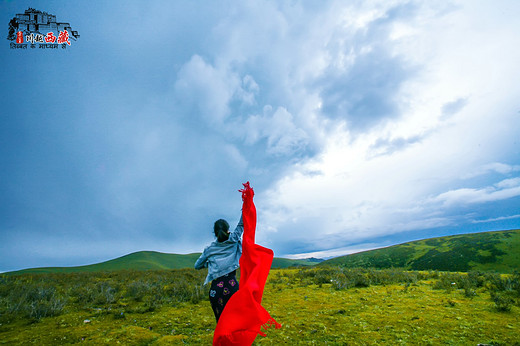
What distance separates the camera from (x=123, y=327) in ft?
25.2

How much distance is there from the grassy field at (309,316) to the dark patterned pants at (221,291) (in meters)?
2.40

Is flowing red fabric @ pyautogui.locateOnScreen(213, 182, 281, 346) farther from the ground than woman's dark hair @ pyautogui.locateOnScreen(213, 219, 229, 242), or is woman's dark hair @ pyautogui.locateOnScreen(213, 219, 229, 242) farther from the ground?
woman's dark hair @ pyautogui.locateOnScreen(213, 219, 229, 242)

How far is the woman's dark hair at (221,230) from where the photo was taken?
5.13m

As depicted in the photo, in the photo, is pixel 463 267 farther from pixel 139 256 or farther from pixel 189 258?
pixel 139 256

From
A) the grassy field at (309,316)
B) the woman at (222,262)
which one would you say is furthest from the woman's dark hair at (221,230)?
the grassy field at (309,316)

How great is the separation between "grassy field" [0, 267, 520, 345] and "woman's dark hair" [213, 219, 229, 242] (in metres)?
3.53

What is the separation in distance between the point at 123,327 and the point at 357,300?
9233 millimetres

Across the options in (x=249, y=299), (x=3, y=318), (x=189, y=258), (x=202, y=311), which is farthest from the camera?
(x=189, y=258)

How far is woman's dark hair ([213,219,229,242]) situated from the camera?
513 cm

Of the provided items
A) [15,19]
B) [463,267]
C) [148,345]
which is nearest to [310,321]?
[148,345]

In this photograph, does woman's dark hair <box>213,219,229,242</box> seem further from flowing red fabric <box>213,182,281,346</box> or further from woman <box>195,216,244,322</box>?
flowing red fabric <box>213,182,281,346</box>

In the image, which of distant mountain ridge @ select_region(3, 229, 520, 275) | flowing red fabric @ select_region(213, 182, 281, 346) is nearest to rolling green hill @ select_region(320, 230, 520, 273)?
distant mountain ridge @ select_region(3, 229, 520, 275)

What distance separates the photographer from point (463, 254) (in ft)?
150

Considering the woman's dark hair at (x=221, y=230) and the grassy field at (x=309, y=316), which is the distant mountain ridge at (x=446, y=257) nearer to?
the grassy field at (x=309, y=316)
